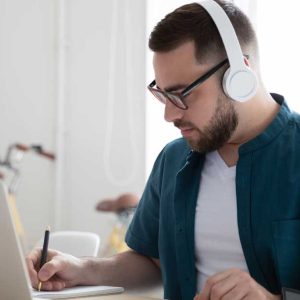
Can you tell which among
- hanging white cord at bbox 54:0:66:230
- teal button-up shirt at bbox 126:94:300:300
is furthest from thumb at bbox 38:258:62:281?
hanging white cord at bbox 54:0:66:230

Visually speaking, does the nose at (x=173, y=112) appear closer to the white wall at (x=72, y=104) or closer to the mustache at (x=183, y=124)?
the mustache at (x=183, y=124)

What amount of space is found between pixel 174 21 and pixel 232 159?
36 centimetres

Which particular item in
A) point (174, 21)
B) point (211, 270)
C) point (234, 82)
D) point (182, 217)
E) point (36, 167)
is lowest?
point (36, 167)

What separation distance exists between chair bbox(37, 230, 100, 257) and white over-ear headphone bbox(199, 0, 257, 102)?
0.76m

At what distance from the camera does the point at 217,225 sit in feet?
4.77

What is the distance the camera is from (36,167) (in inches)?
191

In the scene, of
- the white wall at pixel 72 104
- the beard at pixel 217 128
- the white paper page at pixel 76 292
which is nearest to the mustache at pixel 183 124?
the beard at pixel 217 128

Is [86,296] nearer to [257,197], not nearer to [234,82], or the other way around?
[257,197]

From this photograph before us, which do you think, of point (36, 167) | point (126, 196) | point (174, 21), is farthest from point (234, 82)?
point (36, 167)

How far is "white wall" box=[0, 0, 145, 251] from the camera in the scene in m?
4.48

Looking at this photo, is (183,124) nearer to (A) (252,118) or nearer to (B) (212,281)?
(A) (252,118)

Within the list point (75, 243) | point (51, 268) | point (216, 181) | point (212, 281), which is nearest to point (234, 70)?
point (216, 181)

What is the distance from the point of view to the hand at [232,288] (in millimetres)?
1083

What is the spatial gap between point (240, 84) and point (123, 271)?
0.56m
